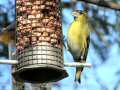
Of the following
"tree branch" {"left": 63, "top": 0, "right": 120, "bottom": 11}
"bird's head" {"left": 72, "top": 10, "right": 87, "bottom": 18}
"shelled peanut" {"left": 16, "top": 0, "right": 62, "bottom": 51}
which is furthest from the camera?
"tree branch" {"left": 63, "top": 0, "right": 120, "bottom": 11}

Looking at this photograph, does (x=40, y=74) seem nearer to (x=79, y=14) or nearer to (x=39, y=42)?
(x=39, y=42)

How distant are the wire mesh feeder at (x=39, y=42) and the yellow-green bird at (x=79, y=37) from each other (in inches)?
32.8

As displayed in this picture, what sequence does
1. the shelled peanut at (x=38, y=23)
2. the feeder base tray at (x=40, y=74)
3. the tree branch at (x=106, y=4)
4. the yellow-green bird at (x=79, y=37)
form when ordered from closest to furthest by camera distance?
the feeder base tray at (x=40, y=74) < the shelled peanut at (x=38, y=23) < the yellow-green bird at (x=79, y=37) < the tree branch at (x=106, y=4)

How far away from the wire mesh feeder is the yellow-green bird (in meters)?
0.83

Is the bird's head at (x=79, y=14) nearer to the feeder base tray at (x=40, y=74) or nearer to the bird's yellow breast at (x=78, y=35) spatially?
the bird's yellow breast at (x=78, y=35)

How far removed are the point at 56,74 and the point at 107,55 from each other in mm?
2447

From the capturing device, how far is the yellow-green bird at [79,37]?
24.4ft

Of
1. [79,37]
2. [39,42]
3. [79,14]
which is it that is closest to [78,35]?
[79,37]

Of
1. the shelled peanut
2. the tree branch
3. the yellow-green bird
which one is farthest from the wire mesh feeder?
the tree branch

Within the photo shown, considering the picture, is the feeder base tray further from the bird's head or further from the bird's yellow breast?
the bird's head

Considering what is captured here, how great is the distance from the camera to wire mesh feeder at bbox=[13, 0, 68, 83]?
6273mm

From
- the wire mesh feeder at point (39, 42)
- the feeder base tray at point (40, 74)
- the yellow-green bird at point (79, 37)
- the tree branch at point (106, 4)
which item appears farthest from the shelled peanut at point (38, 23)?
the tree branch at point (106, 4)

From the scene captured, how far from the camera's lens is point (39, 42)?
6375 millimetres

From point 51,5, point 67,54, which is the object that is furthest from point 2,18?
point 51,5
